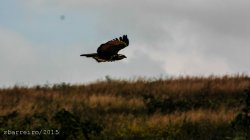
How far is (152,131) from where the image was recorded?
616 inches

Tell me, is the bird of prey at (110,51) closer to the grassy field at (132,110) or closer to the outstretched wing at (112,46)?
the outstretched wing at (112,46)

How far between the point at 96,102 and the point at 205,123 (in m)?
5.24

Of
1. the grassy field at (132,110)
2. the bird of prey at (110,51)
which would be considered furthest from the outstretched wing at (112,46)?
the grassy field at (132,110)

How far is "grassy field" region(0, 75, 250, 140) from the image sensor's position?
1428cm

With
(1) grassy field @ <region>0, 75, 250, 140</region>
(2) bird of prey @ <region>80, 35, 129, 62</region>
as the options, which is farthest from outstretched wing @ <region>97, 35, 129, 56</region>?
(1) grassy field @ <region>0, 75, 250, 140</region>

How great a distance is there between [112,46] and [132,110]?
13.1 m

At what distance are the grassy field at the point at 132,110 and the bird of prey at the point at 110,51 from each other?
577 centimetres

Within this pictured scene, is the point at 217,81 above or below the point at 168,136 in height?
above

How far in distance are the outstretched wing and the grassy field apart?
5.68m

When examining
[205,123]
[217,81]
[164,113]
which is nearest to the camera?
[205,123]

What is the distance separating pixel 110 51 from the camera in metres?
6.64

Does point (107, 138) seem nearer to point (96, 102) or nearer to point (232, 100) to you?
point (96, 102)

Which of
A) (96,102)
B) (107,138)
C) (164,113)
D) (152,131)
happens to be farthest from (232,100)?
(107,138)

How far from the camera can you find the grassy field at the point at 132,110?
562 inches
